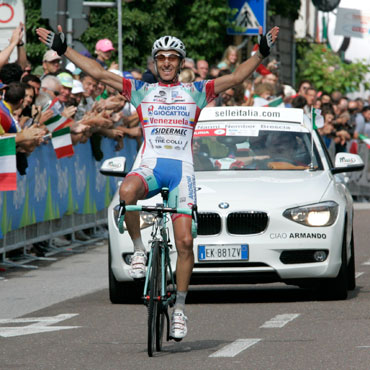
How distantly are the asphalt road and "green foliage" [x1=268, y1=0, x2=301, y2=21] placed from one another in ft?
96.8

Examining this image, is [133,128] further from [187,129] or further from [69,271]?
[187,129]

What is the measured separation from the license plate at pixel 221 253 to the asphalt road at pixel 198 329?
0.41m

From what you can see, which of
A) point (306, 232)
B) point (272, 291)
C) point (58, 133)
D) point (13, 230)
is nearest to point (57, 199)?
point (58, 133)

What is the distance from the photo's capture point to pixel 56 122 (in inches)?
706

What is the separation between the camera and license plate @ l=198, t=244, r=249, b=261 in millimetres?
12242

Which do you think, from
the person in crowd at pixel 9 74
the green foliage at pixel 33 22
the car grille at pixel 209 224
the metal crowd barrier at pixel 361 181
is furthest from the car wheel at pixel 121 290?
the green foliage at pixel 33 22

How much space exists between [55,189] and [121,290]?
590 cm

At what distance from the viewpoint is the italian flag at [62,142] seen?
18047mm

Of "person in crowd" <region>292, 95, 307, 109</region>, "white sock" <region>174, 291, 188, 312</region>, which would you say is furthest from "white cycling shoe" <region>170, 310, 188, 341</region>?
"person in crowd" <region>292, 95, 307, 109</region>

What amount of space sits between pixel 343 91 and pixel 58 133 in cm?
3075

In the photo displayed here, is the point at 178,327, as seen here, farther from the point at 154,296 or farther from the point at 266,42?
the point at 266,42

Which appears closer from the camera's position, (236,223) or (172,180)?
(172,180)

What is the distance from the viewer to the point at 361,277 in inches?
582

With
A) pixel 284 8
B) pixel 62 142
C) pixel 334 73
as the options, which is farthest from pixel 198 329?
pixel 334 73
